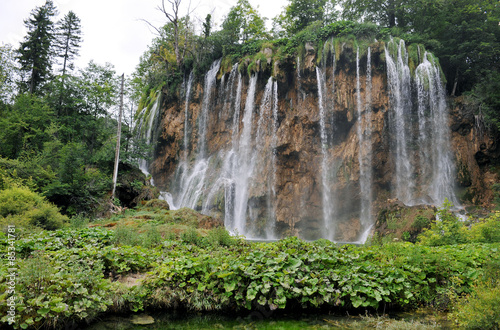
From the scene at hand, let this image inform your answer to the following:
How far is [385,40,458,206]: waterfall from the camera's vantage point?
2038cm

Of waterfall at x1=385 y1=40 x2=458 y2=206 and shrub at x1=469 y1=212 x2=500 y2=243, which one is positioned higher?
waterfall at x1=385 y1=40 x2=458 y2=206

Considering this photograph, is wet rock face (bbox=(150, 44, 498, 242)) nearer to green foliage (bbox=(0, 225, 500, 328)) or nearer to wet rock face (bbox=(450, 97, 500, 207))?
wet rock face (bbox=(450, 97, 500, 207))

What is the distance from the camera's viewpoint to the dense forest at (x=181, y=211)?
4.91m

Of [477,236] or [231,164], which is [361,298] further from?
[231,164]

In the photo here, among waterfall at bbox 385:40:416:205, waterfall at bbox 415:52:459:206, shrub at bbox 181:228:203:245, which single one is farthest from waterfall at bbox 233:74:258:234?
shrub at bbox 181:228:203:245

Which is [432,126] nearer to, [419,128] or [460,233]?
[419,128]

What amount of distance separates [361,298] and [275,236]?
16570mm

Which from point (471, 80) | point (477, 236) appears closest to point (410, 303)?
point (477, 236)

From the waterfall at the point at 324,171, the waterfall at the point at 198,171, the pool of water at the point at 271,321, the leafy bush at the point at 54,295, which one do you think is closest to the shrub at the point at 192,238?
the pool of water at the point at 271,321

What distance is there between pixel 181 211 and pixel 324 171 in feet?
38.9

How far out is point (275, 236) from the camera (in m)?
21.3

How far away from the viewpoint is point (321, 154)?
74.0ft

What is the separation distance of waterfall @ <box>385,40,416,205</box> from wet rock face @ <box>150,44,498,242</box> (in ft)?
1.35

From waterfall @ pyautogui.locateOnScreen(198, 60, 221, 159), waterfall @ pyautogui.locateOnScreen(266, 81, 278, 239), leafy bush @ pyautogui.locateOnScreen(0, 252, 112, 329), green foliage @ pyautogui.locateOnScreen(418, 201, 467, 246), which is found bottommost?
leafy bush @ pyautogui.locateOnScreen(0, 252, 112, 329)
